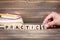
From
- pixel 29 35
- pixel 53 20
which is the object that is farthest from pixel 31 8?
pixel 29 35

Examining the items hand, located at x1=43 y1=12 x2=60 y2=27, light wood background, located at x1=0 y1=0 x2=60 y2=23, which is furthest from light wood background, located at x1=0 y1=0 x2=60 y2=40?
hand, located at x1=43 y1=12 x2=60 y2=27

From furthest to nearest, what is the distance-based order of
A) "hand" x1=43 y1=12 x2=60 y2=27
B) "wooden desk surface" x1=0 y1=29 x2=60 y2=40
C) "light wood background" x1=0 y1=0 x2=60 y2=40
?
1. "light wood background" x1=0 y1=0 x2=60 y2=40
2. "hand" x1=43 y1=12 x2=60 y2=27
3. "wooden desk surface" x1=0 y1=29 x2=60 y2=40

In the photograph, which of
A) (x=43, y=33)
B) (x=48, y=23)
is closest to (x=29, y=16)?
(x=48, y=23)

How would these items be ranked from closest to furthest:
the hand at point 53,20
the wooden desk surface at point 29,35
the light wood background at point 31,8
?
1. the wooden desk surface at point 29,35
2. the hand at point 53,20
3. the light wood background at point 31,8

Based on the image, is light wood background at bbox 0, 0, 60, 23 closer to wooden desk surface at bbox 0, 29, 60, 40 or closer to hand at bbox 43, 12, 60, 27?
hand at bbox 43, 12, 60, 27

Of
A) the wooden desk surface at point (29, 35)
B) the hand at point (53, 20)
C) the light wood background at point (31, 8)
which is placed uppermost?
the light wood background at point (31, 8)

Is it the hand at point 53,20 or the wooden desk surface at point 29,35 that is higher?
the hand at point 53,20

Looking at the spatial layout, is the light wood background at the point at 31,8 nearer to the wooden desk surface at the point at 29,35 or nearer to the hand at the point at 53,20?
the hand at the point at 53,20

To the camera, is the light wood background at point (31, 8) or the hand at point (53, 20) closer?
the hand at point (53, 20)

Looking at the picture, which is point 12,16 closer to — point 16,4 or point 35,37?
point 16,4

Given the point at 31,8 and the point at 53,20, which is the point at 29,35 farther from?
the point at 31,8

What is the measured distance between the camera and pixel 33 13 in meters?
1.32

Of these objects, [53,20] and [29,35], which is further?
[53,20]

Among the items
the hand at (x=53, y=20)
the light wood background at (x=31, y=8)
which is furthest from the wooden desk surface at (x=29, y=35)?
the light wood background at (x=31, y=8)
